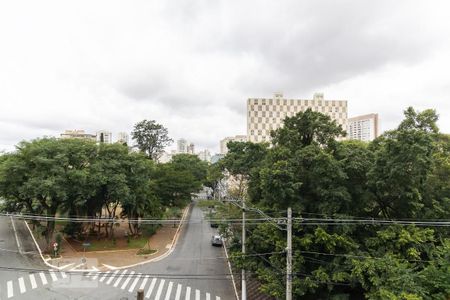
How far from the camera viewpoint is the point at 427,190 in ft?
48.8

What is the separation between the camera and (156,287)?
2059 centimetres

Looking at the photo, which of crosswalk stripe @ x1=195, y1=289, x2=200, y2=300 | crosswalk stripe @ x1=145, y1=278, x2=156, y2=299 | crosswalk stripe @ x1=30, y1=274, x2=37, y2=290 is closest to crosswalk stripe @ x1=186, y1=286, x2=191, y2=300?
crosswalk stripe @ x1=195, y1=289, x2=200, y2=300

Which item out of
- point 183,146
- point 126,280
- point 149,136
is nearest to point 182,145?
point 183,146

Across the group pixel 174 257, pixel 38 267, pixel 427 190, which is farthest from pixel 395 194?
pixel 38 267

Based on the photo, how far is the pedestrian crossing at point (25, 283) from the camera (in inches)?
723

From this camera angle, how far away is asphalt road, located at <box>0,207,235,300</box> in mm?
18734

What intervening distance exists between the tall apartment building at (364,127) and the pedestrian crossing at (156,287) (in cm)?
5561

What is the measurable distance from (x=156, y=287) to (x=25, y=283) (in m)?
8.30

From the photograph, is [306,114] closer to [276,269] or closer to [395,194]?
[395,194]

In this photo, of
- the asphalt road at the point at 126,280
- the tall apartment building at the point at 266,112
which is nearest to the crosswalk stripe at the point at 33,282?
the asphalt road at the point at 126,280

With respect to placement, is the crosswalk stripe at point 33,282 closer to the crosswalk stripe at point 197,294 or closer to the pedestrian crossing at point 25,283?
the pedestrian crossing at point 25,283

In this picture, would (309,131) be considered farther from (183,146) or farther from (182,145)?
(182,145)

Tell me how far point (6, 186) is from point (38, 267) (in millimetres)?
7234

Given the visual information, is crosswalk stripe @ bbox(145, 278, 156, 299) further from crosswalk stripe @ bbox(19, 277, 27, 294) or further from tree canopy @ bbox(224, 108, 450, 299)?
crosswalk stripe @ bbox(19, 277, 27, 294)
